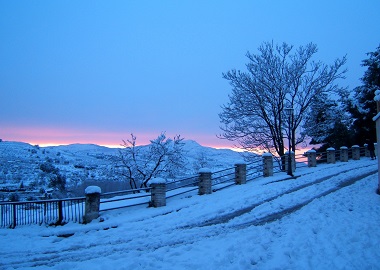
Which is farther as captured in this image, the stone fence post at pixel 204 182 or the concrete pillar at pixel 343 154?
the concrete pillar at pixel 343 154

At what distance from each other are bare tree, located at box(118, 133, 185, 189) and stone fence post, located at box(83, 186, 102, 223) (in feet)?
62.8

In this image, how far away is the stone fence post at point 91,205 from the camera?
12.6 metres

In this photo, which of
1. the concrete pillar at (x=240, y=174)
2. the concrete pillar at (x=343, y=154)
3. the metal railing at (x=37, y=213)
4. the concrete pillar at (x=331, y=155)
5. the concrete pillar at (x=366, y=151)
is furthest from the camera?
the concrete pillar at (x=366, y=151)

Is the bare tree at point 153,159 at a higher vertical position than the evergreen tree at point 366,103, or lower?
lower

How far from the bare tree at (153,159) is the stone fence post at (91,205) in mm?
19146

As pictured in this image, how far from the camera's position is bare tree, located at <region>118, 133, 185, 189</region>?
32791mm

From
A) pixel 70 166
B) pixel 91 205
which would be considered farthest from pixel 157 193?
pixel 70 166

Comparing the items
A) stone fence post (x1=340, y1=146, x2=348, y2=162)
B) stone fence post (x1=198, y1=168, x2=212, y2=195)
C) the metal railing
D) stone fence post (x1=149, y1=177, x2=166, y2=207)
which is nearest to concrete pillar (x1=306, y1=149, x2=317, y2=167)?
stone fence post (x1=340, y1=146, x2=348, y2=162)

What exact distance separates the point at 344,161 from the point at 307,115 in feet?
18.7

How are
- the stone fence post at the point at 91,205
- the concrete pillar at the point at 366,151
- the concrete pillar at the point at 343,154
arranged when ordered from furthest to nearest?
the concrete pillar at the point at 366,151 → the concrete pillar at the point at 343,154 → the stone fence post at the point at 91,205

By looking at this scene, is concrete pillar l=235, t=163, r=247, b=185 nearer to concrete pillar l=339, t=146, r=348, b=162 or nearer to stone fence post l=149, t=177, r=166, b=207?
stone fence post l=149, t=177, r=166, b=207

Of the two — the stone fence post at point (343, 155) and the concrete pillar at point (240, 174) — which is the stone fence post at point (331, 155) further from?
the concrete pillar at point (240, 174)

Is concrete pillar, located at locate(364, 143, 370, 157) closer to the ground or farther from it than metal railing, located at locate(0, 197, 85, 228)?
farther from it

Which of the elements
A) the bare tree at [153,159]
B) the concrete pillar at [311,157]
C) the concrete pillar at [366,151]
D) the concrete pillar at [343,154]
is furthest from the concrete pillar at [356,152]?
the bare tree at [153,159]
